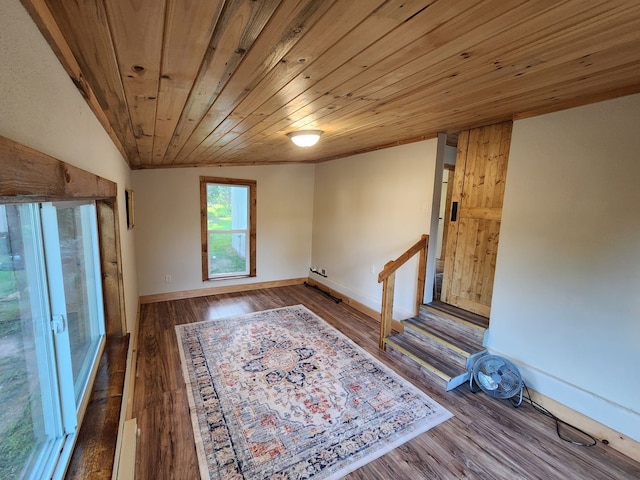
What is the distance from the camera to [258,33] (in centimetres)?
99

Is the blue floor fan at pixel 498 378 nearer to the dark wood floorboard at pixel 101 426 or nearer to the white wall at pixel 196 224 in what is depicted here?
the dark wood floorboard at pixel 101 426

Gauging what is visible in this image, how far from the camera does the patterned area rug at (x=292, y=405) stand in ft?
6.20

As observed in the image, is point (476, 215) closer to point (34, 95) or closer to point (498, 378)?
point (498, 378)

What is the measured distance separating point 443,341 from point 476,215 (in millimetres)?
1345

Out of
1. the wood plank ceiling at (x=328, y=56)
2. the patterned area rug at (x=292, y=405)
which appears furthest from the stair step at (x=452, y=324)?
the wood plank ceiling at (x=328, y=56)

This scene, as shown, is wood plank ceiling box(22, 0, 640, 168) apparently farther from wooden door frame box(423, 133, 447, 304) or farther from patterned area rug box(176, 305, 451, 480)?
patterned area rug box(176, 305, 451, 480)

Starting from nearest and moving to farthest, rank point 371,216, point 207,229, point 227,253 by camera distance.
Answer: point 371,216 < point 207,229 < point 227,253

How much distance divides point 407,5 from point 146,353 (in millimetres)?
3579

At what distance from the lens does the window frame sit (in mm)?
4752

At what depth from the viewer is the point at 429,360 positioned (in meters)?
2.85

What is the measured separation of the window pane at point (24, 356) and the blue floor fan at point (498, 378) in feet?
9.43

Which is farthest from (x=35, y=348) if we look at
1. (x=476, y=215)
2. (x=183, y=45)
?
(x=476, y=215)

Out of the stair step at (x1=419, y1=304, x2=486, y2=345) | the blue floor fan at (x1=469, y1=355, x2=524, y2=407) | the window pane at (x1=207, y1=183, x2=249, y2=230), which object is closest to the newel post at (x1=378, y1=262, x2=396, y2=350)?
the stair step at (x1=419, y1=304, x2=486, y2=345)

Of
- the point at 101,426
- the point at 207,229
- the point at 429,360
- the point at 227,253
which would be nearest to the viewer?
the point at 101,426
